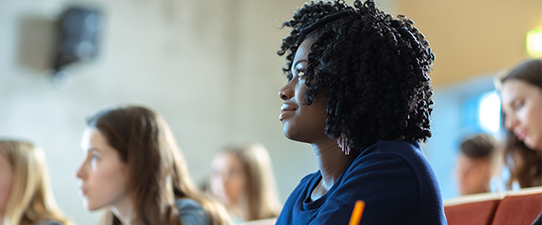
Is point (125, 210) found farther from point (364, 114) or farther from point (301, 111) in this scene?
point (364, 114)

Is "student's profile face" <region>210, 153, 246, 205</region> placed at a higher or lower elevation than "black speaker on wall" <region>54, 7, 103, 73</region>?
lower

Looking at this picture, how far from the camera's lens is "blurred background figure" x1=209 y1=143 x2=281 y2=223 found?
368 cm

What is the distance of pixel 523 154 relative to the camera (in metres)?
2.64

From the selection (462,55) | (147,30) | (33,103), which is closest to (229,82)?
(147,30)

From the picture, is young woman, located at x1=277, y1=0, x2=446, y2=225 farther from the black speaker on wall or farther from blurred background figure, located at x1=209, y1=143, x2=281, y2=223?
the black speaker on wall

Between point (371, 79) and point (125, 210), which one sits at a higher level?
point (371, 79)

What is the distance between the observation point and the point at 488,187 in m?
3.18

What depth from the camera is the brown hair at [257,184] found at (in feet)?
12.0

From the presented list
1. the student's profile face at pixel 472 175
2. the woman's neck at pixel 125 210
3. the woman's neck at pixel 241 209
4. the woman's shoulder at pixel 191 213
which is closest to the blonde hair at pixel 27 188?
the woman's neck at pixel 125 210

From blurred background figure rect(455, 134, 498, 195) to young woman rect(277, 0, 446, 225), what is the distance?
2.21 meters

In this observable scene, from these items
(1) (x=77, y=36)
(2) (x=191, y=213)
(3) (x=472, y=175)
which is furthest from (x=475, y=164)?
(1) (x=77, y=36)

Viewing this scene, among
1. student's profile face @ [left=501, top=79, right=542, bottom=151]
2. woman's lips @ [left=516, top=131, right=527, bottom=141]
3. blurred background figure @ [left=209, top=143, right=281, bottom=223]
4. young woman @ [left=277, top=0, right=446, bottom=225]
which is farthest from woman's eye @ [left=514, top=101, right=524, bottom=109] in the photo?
blurred background figure @ [left=209, top=143, right=281, bottom=223]

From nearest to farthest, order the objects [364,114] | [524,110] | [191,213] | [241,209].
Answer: [364,114], [191,213], [524,110], [241,209]

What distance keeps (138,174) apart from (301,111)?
3.53 ft
